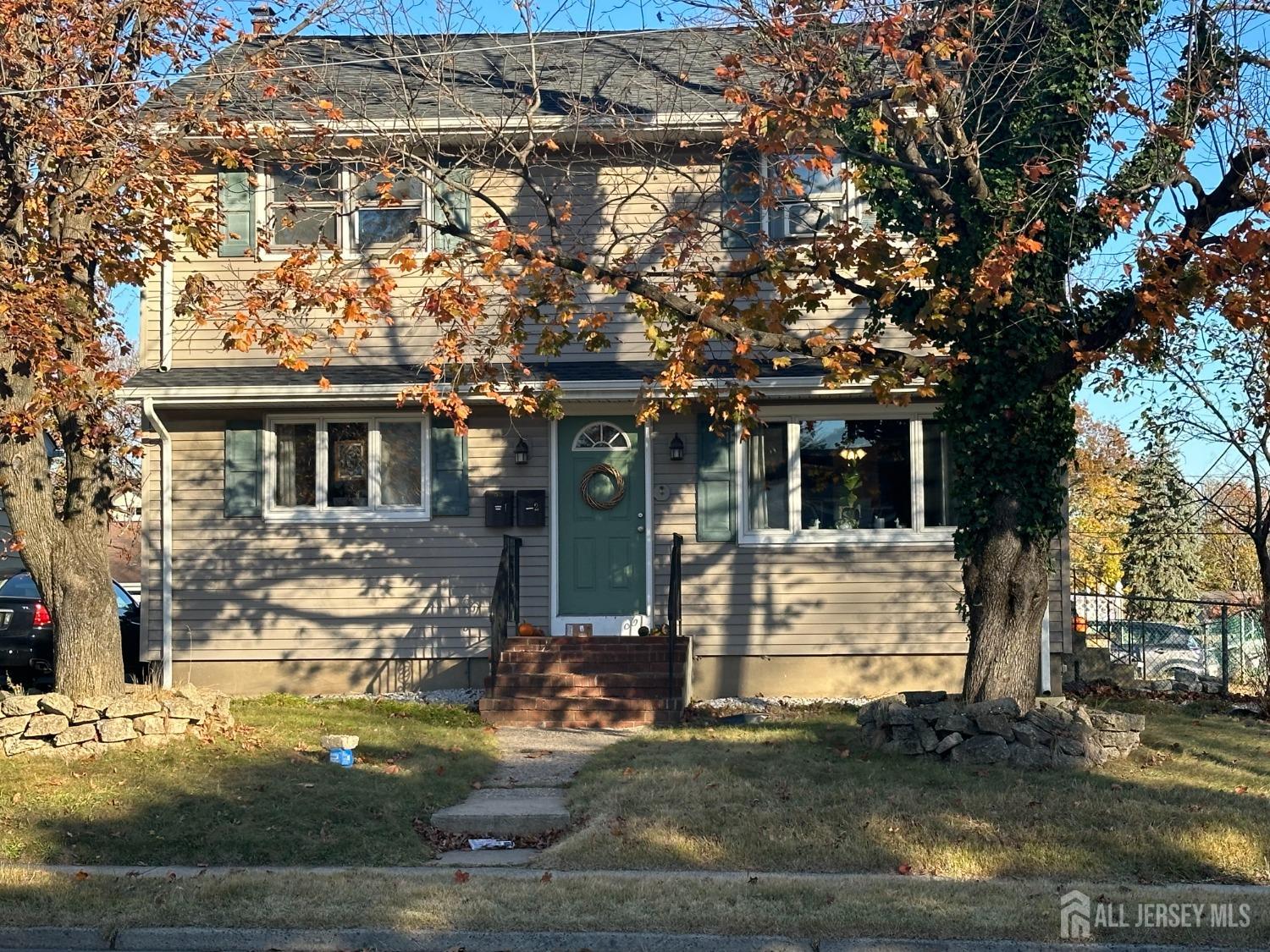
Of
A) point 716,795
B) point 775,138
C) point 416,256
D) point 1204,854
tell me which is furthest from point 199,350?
point 1204,854

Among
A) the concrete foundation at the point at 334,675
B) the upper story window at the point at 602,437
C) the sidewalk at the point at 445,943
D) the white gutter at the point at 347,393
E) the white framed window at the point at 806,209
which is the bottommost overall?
the sidewalk at the point at 445,943

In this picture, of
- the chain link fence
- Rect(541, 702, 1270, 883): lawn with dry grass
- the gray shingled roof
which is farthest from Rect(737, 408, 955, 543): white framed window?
Rect(541, 702, 1270, 883): lawn with dry grass

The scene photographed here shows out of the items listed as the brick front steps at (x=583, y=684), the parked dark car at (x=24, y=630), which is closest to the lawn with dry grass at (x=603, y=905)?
the brick front steps at (x=583, y=684)

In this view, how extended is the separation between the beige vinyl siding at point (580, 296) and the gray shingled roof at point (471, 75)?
772mm

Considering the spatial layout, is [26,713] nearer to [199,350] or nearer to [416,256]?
[199,350]

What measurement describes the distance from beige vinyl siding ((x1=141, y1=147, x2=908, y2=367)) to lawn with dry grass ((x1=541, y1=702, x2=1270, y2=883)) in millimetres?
5238

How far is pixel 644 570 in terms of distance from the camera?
13742 mm

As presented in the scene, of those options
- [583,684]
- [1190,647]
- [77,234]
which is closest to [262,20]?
[77,234]

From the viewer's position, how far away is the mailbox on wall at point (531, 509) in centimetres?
1364

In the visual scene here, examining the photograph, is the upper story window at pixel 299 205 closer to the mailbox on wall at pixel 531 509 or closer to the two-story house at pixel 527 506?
the two-story house at pixel 527 506

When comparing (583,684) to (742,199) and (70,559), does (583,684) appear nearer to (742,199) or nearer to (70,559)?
(70,559)

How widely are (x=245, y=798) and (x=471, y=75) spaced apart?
832 cm

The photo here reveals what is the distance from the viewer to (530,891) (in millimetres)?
6773

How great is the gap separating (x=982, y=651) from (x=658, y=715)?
10.9 ft
